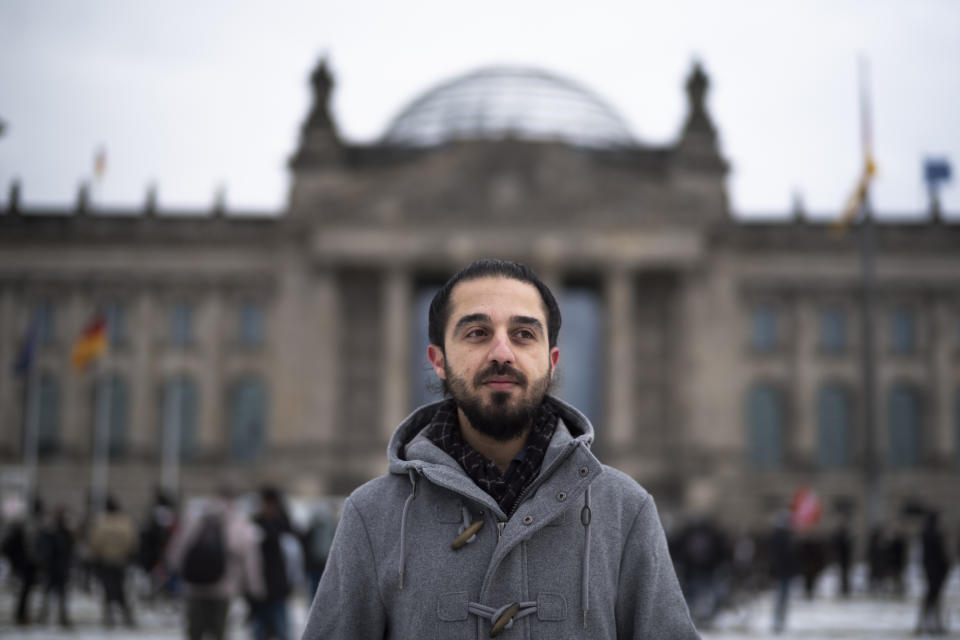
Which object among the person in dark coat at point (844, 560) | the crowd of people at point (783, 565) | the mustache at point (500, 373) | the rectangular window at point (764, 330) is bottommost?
the person in dark coat at point (844, 560)

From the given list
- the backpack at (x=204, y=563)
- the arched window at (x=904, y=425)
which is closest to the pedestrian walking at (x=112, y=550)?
the backpack at (x=204, y=563)

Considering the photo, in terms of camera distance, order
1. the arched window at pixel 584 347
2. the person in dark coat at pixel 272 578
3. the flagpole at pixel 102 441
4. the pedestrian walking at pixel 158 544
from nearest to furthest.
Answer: the person in dark coat at pixel 272 578
the pedestrian walking at pixel 158 544
the flagpole at pixel 102 441
the arched window at pixel 584 347

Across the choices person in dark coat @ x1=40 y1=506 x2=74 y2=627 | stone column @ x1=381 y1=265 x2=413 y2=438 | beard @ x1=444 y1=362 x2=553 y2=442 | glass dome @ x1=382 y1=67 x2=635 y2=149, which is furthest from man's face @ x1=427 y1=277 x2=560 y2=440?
glass dome @ x1=382 y1=67 x2=635 y2=149

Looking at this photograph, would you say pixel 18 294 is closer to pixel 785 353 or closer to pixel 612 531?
pixel 785 353

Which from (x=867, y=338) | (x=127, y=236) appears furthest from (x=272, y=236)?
(x=867, y=338)

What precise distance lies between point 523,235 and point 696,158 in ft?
38.8

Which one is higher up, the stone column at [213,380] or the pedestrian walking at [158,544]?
the stone column at [213,380]

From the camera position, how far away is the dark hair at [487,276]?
3301 mm

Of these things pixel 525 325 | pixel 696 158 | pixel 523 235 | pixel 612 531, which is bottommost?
pixel 612 531

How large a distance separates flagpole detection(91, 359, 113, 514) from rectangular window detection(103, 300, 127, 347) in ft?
5.20

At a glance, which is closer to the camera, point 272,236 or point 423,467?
point 423,467

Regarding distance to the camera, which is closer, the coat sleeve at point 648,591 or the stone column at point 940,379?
the coat sleeve at point 648,591

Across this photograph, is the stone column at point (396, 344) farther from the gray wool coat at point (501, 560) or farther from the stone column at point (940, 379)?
the gray wool coat at point (501, 560)

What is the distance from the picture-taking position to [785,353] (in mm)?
56219
